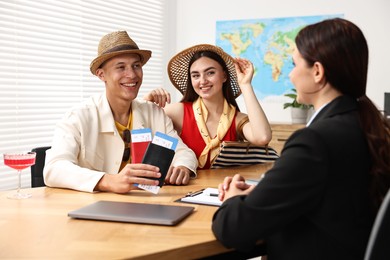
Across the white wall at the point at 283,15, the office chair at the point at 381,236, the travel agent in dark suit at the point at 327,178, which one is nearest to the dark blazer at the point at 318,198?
the travel agent in dark suit at the point at 327,178

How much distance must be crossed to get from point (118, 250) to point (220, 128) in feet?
5.34

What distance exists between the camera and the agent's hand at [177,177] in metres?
2.05

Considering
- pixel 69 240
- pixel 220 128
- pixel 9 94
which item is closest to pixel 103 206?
pixel 69 240

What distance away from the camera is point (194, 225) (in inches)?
55.8

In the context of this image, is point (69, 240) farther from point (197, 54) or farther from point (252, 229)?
point (197, 54)

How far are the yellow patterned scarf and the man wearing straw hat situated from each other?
0.23 m

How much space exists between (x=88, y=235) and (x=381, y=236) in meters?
0.79

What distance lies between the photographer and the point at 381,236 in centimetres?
99

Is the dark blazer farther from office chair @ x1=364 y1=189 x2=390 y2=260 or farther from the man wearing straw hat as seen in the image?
the man wearing straw hat

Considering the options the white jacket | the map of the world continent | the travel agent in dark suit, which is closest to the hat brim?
the white jacket

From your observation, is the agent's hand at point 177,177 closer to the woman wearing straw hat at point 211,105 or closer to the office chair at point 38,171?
the woman wearing straw hat at point 211,105

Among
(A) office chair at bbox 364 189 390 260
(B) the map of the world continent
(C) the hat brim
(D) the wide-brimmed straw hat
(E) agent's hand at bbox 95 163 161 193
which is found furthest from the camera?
(B) the map of the world continent

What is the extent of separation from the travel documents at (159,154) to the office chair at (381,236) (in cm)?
96

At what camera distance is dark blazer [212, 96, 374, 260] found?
113 centimetres
